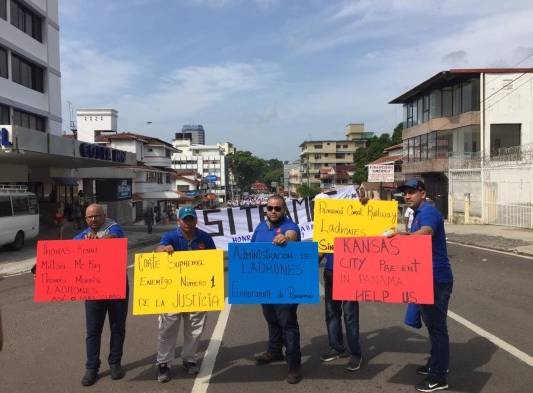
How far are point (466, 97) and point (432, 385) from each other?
3352 centimetres

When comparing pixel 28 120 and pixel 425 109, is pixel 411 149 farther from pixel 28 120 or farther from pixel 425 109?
pixel 28 120

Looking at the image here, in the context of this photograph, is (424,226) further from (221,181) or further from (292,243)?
(221,181)

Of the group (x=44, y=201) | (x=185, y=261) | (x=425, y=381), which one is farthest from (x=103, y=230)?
(x=44, y=201)

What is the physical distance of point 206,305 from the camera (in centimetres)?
495

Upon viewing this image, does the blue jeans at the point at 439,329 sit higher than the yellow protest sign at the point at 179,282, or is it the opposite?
the yellow protest sign at the point at 179,282

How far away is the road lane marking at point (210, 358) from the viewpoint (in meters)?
4.78

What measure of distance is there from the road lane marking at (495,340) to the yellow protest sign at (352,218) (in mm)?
1801

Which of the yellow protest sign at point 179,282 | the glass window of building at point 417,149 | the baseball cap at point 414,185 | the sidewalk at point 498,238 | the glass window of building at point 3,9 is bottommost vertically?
the sidewalk at point 498,238

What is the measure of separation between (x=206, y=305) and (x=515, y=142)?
34668 mm

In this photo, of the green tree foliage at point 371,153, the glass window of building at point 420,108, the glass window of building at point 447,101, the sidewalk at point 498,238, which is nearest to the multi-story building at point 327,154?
the green tree foliage at point 371,153

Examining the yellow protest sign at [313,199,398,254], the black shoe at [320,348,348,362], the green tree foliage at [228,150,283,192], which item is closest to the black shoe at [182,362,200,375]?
the black shoe at [320,348,348,362]

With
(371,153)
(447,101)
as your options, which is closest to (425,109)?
(447,101)

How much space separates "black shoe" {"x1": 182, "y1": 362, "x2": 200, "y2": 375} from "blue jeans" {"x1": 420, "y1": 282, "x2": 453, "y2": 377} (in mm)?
Answer: 2204

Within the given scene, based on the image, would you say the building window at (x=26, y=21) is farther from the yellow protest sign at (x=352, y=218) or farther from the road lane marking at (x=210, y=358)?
the yellow protest sign at (x=352, y=218)
